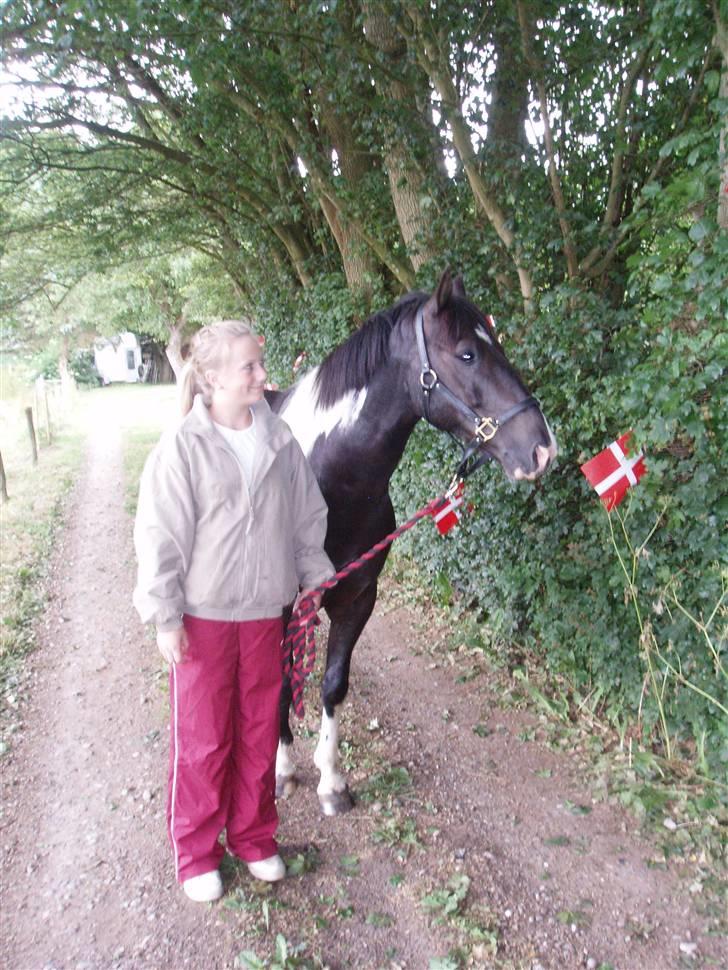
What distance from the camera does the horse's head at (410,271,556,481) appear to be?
2.39m

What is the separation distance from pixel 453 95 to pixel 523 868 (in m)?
4.01

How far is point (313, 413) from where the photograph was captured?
9.61ft

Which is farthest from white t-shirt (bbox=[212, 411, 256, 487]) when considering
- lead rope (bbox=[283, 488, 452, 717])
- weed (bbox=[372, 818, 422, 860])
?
weed (bbox=[372, 818, 422, 860])

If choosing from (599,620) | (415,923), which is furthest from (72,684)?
(599,620)

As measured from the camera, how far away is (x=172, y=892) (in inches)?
102

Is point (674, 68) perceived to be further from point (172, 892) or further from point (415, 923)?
point (172, 892)

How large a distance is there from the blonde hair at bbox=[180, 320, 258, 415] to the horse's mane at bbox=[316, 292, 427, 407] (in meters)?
0.57

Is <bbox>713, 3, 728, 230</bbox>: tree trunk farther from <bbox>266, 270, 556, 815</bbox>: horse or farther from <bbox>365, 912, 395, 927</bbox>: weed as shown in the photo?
<bbox>365, 912, 395, 927</bbox>: weed

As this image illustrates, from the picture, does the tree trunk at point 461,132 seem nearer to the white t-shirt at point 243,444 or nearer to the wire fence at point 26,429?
the white t-shirt at point 243,444

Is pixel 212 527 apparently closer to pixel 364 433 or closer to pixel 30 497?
pixel 364 433

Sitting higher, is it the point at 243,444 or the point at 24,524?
the point at 243,444

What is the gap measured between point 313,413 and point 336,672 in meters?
1.29

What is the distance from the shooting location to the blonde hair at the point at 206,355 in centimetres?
220

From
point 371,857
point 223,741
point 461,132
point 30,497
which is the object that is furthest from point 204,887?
point 30,497
